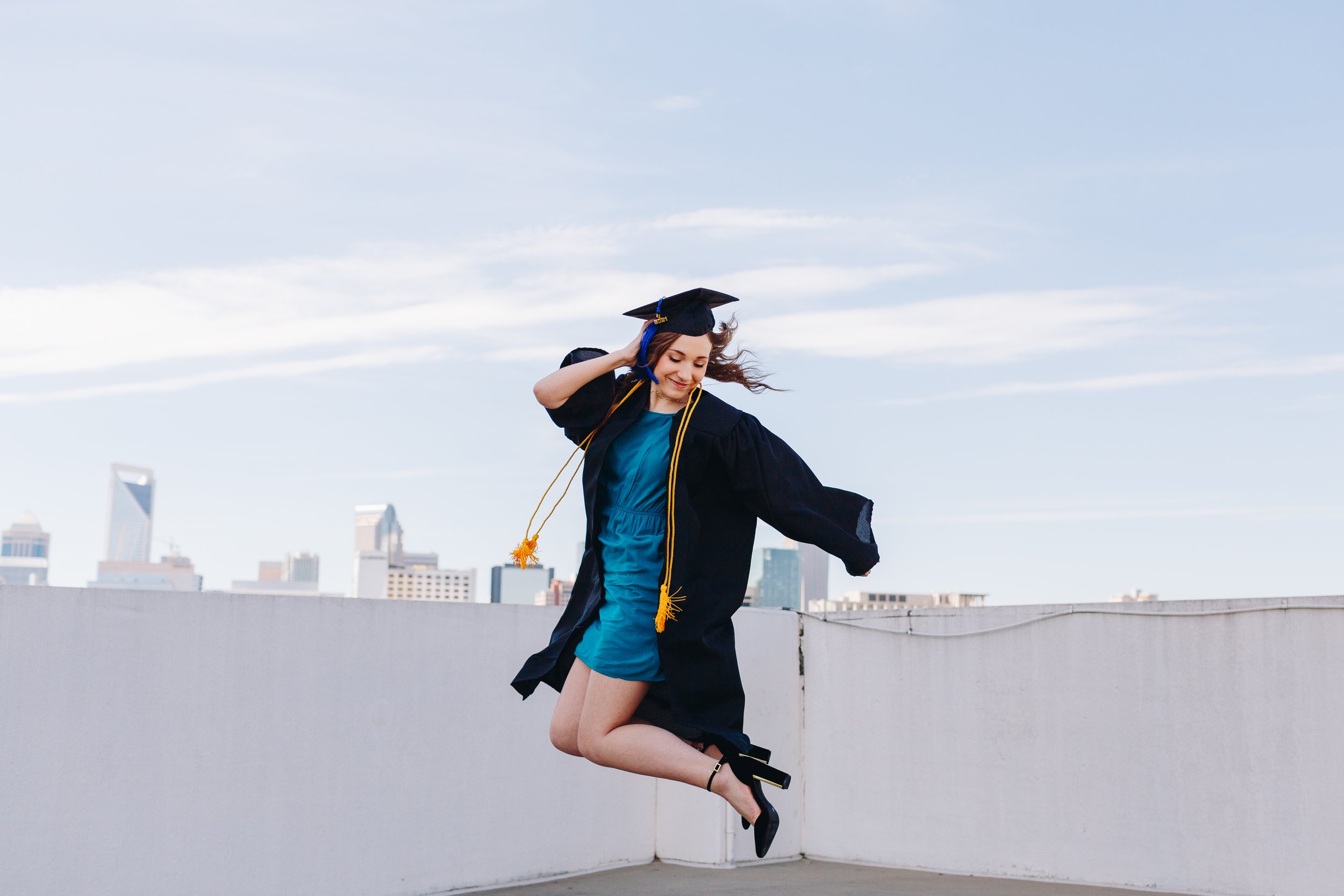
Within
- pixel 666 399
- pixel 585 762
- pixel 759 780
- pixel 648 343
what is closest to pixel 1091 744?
pixel 585 762

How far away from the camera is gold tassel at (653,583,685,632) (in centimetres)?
264

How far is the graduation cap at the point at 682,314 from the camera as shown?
2.78m

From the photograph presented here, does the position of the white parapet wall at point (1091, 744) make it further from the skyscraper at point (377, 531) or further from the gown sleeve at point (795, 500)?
the skyscraper at point (377, 531)

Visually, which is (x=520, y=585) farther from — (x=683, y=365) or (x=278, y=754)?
(x=683, y=365)

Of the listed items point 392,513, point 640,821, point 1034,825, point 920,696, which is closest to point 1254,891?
point 1034,825

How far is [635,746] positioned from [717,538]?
476 millimetres

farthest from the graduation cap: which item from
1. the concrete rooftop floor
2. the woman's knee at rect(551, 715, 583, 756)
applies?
the concrete rooftop floor

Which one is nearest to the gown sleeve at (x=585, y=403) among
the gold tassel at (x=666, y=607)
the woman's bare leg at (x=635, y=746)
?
the gold tassel at (x=666, y=607)

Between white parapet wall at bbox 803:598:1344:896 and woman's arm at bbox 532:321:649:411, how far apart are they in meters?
4.61

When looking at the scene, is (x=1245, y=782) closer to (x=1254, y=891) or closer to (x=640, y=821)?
(x=1254, y=891)

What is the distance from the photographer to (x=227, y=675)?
5543mm

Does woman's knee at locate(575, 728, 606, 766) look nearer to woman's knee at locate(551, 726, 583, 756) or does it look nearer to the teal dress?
woman's knee at locate(551, 726, 583, 756)

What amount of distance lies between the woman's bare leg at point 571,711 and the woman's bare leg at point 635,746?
0.02 m

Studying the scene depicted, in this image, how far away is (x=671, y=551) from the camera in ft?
8.82
